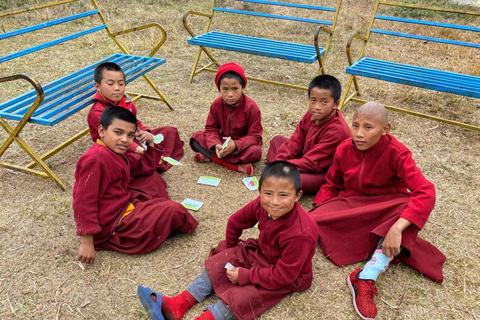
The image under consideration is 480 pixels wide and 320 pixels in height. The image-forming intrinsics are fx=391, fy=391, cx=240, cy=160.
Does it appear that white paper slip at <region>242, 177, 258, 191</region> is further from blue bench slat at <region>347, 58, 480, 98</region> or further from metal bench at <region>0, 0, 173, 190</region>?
blue bench slat at <region>347, 58, 480, 98</region>

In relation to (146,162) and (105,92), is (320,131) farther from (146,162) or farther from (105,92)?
(105,92)

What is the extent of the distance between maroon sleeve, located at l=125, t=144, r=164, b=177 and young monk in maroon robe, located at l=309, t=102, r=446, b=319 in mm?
1480

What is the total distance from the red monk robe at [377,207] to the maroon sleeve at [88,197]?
1.62 m

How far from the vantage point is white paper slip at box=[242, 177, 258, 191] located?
3779mm

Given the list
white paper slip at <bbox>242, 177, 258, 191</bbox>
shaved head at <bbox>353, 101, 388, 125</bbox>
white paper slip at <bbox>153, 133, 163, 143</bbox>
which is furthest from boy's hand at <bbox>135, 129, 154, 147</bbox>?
shaved head at <bbox>353, 101, 388, 125</bbox>

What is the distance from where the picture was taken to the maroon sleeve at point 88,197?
2652 millimetres

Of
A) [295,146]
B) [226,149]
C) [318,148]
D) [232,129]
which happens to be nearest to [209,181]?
[226,149]

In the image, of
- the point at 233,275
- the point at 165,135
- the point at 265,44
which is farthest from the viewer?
the point at 265,44

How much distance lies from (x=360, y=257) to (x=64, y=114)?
9.01ft

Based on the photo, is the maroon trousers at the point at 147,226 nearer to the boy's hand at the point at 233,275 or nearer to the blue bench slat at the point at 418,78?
the boy's hand at the point at 233,275

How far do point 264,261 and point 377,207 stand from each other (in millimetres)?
937

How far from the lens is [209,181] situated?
386cm

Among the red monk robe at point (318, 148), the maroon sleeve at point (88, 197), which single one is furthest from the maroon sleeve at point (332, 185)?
the maroon sleeve at point (88, 197)

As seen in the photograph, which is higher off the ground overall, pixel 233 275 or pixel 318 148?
pixel 318 148
